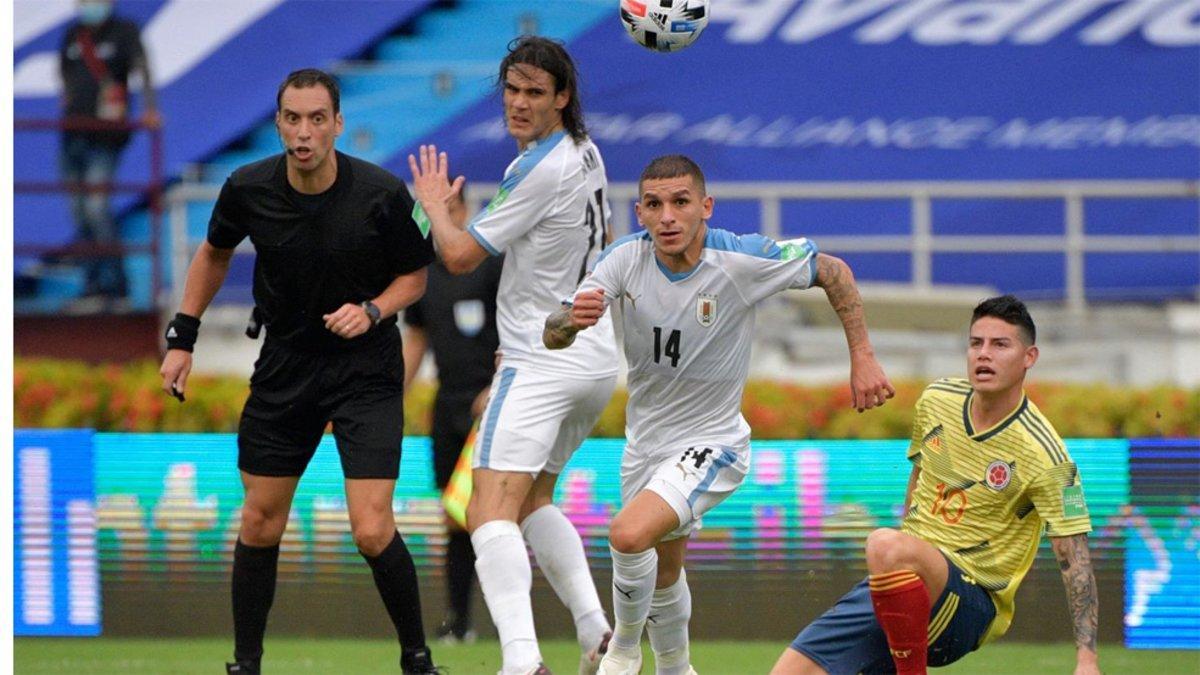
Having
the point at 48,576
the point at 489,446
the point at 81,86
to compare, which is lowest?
the point at 48,576

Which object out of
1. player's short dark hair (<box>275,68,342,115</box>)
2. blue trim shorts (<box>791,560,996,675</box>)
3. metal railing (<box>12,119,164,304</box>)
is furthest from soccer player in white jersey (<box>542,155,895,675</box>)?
metal railing (<box>12,119,164,304</box>)

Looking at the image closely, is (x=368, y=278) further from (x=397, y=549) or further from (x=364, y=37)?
(x=364, y=37)

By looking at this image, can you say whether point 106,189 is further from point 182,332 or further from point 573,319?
point 573,319

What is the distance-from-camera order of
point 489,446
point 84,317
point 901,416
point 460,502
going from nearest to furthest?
point 489,446 → point 460,502 → point 901,416 → point 84,317

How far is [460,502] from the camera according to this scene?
9062 millimetres

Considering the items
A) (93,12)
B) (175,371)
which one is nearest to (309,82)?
(175,371)

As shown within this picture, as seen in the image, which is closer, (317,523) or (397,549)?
(397,549)

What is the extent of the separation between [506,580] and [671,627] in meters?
0.69

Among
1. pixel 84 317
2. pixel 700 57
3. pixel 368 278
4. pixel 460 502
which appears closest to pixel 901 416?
pixel 460 502

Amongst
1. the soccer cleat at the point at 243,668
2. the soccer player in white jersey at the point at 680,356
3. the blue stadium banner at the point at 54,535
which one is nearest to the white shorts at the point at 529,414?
the soccer player in white jersey at the point at 680,356

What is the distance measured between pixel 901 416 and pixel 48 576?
450cm

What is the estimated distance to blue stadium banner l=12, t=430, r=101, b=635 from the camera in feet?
30.8

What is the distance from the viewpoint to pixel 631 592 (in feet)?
22.4

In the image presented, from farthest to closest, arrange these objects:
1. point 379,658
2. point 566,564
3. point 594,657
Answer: point 379,658 < point 566,564 < point 594,657
